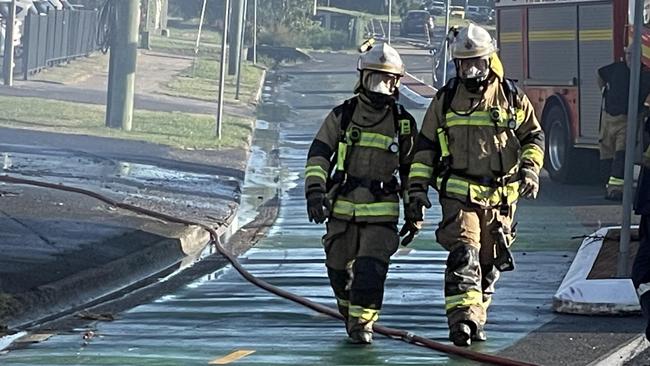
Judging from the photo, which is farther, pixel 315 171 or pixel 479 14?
pixel 479 14

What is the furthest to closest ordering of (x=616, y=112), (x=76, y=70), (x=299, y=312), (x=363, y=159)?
1. (x=76, y=70)
2. (x=616, y=112)
3. (x=299, y=312)
4. (x=363, y=159)

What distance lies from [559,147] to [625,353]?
11927mm

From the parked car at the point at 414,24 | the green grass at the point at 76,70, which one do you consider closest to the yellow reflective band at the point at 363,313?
the green grass at the point at 76,70

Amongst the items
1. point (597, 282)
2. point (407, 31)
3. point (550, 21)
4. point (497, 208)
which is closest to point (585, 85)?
point (550, 21)

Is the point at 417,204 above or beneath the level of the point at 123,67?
beneath

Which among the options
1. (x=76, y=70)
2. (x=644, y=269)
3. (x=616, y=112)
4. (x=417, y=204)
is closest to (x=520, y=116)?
(x=417, y=204)

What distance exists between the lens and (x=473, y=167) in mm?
8500

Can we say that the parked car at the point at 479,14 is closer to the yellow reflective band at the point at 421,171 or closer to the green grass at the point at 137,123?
the green grass at the point at 137,123

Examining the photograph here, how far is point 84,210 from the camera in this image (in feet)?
48.5

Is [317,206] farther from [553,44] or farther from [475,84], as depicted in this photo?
[553,44]

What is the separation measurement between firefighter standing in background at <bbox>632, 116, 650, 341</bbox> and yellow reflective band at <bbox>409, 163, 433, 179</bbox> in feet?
4.15

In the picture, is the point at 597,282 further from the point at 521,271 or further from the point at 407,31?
the point at 407,31

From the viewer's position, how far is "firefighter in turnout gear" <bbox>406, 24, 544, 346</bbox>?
27.5 ft

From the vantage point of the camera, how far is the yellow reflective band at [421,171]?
8469 millimetres
